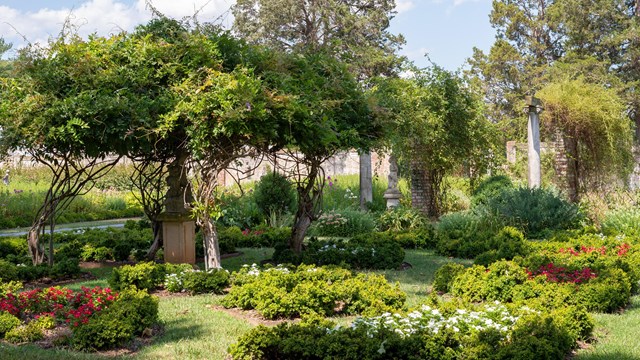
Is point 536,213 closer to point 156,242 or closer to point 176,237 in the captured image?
point 176,237

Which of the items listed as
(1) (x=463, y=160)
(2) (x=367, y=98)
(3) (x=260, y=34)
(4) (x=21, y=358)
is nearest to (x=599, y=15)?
(3) (x=260, y=34)

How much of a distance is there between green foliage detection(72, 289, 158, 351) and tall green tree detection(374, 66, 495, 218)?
953 centimetres

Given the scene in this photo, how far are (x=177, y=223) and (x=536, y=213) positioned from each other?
6.88 m

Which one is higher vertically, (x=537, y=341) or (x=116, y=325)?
(x=116, y=325)

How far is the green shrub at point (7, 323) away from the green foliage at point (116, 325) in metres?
0.68

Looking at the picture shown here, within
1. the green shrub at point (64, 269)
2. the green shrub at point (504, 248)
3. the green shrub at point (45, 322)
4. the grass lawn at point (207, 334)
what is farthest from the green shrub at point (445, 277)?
the green shrub at point (64, 269)

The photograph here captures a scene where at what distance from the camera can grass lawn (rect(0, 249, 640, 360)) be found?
4953mm

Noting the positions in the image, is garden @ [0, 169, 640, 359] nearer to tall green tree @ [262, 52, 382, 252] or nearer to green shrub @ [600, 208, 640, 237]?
green shrub @ [600, 208, 640, 237]

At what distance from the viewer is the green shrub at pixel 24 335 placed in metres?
5.40

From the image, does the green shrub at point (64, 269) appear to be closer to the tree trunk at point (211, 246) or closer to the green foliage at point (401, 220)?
the tree trunk at point (211, 246)

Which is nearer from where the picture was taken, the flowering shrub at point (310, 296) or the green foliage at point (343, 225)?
the flowering shrub at point (310, 296)

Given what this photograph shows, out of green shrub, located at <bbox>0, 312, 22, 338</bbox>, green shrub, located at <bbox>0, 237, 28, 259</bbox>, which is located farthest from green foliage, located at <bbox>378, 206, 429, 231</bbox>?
green shrub, located at <bbox>0, 312, 22, 338</bbox>

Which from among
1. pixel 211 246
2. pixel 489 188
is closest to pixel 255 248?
pixel 211 246

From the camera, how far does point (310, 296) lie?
6254 millimetres
